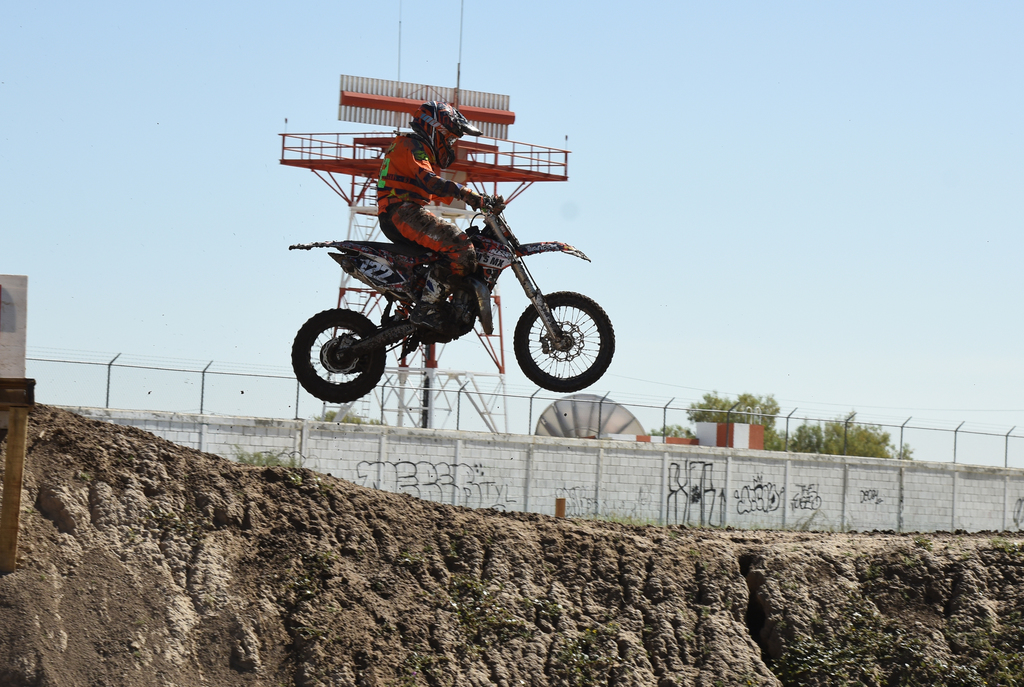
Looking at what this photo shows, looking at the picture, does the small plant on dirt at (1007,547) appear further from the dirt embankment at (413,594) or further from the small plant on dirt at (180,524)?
the small plant on dirt at (180,524)

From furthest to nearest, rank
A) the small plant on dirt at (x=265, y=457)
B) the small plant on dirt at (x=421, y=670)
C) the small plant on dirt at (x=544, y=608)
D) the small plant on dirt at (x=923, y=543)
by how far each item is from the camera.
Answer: the small plant on dirt at (x=265, y=457) → the small plant on dirt at (x=923, y=543) → the small plant on dirt at (x=544, y=608) → the small plant on dirt at (x=421, y=670)

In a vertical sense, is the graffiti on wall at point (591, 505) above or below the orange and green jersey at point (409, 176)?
below

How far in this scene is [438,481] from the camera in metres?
24.5

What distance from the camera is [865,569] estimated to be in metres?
13.7

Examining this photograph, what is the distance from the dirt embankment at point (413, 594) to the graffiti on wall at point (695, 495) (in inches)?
487

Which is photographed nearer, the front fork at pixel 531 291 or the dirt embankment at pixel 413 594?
the dirt embankment at pixel 413 594

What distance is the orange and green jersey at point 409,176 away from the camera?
36.2 feet

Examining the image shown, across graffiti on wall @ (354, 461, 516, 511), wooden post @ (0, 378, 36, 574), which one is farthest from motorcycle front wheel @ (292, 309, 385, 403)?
graffiti on wall @ (354, 461, 516, 511)

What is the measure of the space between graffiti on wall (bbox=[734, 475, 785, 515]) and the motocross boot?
59.1 feet

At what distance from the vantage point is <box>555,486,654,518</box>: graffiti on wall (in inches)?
1000

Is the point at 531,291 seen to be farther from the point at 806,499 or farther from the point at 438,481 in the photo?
the point at 806,499

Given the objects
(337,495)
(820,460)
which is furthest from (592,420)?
(337,495)

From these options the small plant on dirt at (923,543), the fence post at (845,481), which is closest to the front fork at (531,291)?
the small plant on dirt at (923,543)

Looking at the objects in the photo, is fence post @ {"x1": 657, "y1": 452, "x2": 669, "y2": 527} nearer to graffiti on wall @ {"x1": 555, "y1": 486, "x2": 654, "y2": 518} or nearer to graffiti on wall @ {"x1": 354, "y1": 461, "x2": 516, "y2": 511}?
graffiti on wall @ {"x1": 555, "y1": 486, "x2": 654, "y2": 518}
